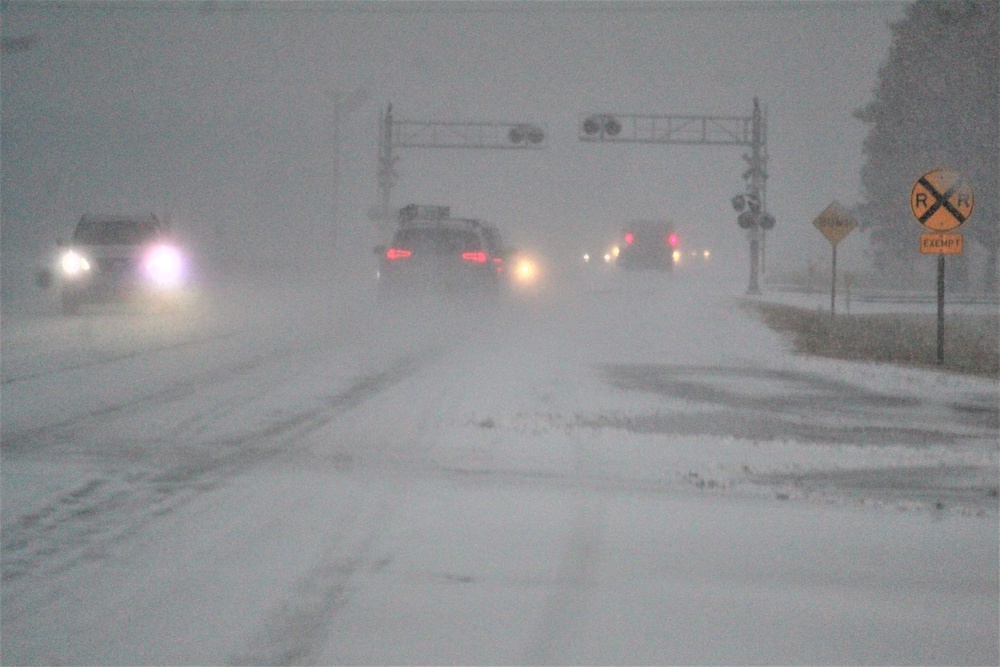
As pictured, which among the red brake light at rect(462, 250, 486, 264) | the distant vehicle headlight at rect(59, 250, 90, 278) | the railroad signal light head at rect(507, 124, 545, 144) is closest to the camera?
the distant vehicle headlight at rect(59, 250, 90, 278)

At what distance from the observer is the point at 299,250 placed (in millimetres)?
73125

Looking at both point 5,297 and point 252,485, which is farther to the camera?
point 5,297

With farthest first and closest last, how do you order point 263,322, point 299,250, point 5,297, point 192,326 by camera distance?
point 299,250
point 5,297
point 263,322
point 192,326

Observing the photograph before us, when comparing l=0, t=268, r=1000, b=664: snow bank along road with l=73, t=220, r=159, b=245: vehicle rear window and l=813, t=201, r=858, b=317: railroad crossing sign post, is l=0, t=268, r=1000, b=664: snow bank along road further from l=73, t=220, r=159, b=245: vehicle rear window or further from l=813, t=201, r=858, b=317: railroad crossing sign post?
l=73, t=220, r=159, b=245: vehicle rear window

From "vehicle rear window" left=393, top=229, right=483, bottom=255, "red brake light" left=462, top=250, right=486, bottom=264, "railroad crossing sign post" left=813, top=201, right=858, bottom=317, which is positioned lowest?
"red brake light" left=462, top=250, right=486, bottom=264

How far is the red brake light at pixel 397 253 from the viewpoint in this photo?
86.3 feet

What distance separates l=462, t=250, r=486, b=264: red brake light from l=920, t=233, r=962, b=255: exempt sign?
1112 cm

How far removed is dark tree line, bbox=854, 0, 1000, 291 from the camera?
47.8 m

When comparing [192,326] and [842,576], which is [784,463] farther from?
[192,326]

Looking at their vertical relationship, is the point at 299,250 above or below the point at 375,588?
above

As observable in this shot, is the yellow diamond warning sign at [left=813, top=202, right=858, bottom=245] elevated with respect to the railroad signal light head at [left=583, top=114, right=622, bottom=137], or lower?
lower

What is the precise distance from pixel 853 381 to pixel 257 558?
1113cm

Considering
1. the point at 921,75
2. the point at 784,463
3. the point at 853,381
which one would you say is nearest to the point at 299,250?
the point at 921,75

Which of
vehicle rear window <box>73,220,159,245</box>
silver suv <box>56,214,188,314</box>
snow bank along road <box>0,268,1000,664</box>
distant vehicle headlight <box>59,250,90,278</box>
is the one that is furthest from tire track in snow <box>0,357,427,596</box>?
vehicle rear window <box>73,220,159,245</box>
